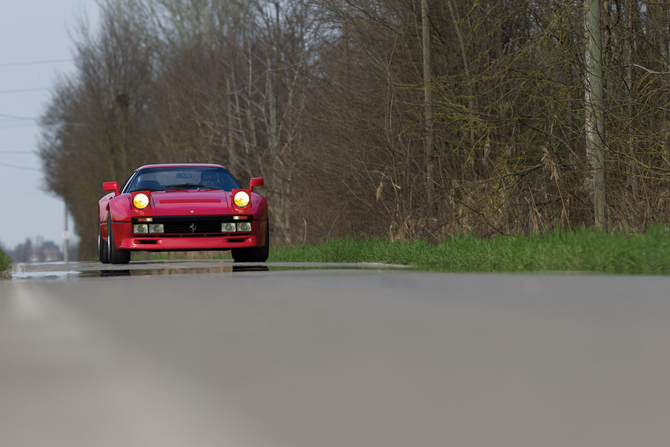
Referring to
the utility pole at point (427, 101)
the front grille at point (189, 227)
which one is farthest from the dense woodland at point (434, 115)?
the front grille at point (189, 227)

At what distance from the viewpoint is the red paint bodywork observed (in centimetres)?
1142

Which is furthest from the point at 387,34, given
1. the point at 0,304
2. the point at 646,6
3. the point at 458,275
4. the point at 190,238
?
the point at 0,304

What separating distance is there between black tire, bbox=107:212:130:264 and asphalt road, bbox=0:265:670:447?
4725 millimetres

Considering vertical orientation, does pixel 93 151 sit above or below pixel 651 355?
above

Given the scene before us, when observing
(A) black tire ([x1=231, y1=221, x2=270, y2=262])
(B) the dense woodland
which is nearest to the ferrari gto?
(A) black tire ([x1=231, y1=221, x2=270, y2=262])

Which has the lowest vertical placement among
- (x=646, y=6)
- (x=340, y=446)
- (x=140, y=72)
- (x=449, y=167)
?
(x=340, y=446)

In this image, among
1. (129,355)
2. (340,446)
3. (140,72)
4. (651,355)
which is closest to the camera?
(340,446)

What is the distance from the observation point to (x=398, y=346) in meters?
4.88

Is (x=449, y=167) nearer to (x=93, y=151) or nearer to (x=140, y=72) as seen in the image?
(x=140, y=72)

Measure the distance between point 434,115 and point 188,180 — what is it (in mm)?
4424

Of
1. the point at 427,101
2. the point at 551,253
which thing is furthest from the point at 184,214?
the point at 427,101

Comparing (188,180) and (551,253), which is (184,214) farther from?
(551,253)

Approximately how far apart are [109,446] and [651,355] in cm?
274

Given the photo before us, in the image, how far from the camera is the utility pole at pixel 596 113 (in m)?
12.9
